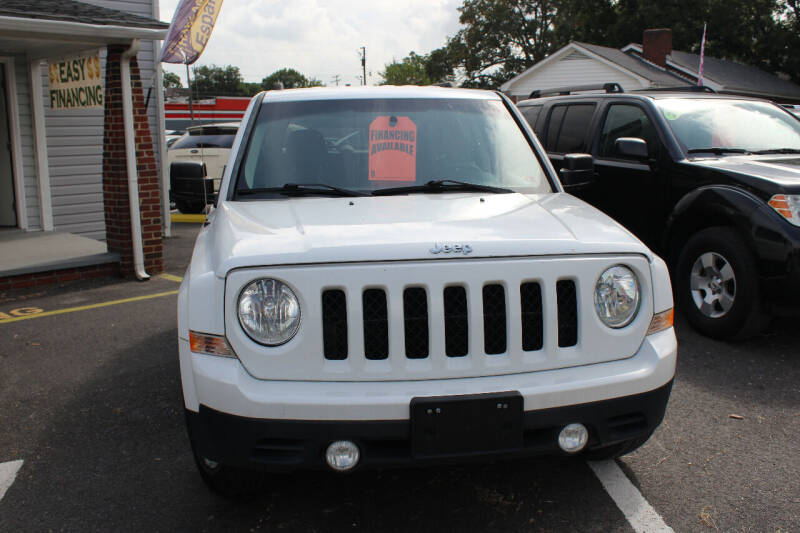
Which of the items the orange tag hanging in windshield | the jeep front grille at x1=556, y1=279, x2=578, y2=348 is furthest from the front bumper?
the orange tag hanging in windshield

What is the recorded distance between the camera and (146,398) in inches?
171

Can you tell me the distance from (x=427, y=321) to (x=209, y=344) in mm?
782

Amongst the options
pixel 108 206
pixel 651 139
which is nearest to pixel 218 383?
pixel 651 139

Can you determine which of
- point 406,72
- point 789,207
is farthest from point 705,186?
point 406,72

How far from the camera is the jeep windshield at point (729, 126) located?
6039mm

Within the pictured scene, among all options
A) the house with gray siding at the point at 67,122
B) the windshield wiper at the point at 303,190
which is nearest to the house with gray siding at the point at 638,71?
the house with gray siding at the point at 67,122

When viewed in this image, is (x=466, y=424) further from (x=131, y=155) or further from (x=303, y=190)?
(x=131, y=155)

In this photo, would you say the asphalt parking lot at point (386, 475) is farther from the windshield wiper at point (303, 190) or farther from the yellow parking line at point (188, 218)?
the yellow parking line at point (188, 218)

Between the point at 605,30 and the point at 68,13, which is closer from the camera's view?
the point at 68,13

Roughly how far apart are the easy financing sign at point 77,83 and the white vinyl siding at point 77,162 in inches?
54.0

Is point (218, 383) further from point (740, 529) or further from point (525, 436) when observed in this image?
point (740, 529)

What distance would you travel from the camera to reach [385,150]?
3.78 metres

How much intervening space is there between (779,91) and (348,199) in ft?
125

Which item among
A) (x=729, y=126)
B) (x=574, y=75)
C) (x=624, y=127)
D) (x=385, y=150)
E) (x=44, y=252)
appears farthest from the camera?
(x=574, y=75)
